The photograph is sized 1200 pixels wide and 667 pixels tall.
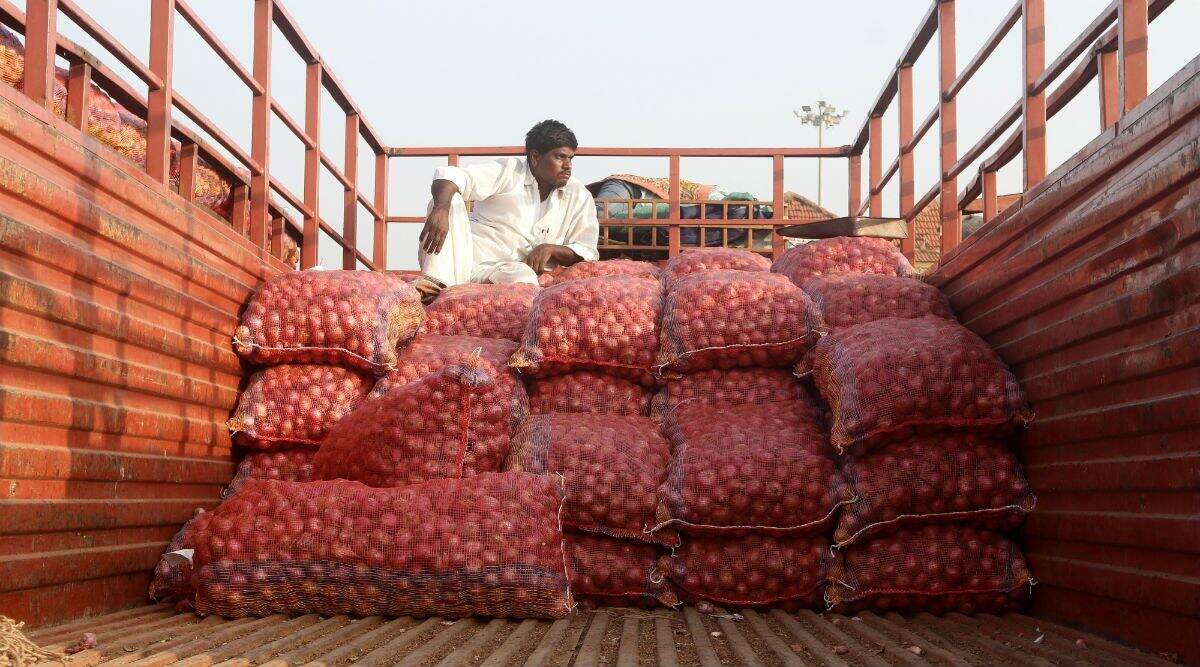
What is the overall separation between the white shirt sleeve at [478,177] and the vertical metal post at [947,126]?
82.0 inches

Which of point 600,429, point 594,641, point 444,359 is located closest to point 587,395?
point 600,429

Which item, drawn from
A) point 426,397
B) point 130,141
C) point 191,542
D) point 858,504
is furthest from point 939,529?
point 130,141

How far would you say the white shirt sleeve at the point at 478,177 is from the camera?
16.2 ft

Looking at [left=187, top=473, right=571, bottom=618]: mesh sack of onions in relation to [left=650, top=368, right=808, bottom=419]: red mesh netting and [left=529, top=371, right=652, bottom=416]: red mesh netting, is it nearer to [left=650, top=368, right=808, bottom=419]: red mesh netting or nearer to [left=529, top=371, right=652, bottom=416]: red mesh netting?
[left=529, top=371, right=652, bottom=416]: red mesh netting

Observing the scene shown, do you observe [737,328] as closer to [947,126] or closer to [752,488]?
[752,488]

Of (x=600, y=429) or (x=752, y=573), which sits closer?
(x=752, y=573)

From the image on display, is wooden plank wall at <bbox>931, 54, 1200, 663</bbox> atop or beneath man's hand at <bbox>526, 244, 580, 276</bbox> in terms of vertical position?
beneath

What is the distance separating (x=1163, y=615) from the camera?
2109 millimetres

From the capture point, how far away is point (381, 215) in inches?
235

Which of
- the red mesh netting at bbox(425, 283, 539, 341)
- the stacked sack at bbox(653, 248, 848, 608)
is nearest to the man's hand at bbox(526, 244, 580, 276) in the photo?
the red mesh netting at bbox(425, 283, 539, 341)

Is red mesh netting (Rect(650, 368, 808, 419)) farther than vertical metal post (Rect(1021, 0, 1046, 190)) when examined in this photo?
Yes

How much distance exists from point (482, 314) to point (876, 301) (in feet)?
4.46

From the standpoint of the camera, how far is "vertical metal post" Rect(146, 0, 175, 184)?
10.1 ft

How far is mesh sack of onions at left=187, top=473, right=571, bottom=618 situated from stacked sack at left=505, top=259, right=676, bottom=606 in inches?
9.8
